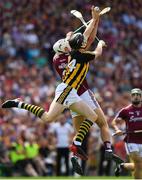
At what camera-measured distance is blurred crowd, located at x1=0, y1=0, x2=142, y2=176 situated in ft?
78.7

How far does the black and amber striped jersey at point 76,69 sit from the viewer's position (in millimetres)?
16656

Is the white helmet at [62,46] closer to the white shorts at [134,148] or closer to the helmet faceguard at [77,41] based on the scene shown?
the helmet faceguard at [77,41]

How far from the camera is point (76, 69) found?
16734 millimetres

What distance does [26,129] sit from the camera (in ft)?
79.2

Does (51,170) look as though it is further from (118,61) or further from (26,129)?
(118,61)

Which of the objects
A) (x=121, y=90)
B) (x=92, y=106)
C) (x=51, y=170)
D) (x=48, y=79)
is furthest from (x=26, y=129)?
(x=92, y=106)

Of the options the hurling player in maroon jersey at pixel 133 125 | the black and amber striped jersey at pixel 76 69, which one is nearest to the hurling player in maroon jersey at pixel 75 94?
the black and amber striped jersey at pixel 76 69

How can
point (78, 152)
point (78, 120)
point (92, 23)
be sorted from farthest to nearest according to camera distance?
point (78, 120) → point (92, 23) → point (78, 152)

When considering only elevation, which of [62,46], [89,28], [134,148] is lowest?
[134,148]

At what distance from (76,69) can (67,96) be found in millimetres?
517

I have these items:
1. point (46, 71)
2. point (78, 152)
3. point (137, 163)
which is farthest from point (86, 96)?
point (46, 71)

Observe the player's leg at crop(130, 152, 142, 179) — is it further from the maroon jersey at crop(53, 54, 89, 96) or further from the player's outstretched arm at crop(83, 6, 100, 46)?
the player's outstretched arm at crop(83, 6, 100, 46)

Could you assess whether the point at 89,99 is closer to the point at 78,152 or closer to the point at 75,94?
the point at 75,94

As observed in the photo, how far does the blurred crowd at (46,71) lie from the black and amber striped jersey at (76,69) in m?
7.03
